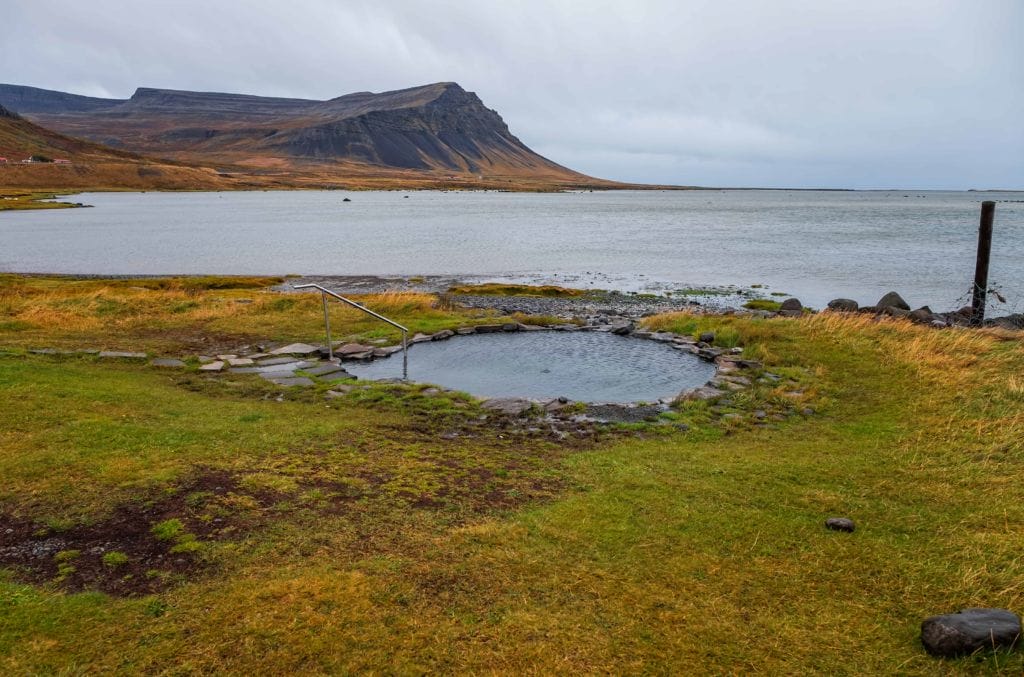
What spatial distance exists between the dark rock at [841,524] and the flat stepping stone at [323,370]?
13.3 m

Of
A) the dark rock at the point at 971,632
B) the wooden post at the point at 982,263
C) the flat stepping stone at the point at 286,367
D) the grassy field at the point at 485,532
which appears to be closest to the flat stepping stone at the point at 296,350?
the flat stepping stone at the point at 286,367

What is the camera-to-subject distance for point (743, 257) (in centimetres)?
6397

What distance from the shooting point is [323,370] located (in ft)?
59.5

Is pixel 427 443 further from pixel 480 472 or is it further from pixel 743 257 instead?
pixel 743 257

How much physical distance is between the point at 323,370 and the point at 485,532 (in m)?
10.9

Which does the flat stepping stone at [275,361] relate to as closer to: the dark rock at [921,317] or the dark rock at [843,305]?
the dark rock at [921,317]

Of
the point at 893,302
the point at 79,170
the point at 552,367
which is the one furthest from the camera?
the point at 79,170

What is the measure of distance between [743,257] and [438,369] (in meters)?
52.2

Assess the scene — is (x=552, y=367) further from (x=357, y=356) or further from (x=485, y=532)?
(x=485, y=532)

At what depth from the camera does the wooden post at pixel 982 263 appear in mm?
26609

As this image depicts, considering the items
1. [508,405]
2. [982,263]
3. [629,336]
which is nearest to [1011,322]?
[982,263]

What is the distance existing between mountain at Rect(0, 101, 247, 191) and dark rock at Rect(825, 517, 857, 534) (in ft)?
599

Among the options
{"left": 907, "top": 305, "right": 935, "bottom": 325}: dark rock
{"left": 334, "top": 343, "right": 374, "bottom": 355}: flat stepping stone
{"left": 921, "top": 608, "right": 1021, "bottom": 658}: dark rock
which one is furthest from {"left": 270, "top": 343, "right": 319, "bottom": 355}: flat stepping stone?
{"left": 907, "top": 305, "right": 935, "bottom": 325}: dark rock

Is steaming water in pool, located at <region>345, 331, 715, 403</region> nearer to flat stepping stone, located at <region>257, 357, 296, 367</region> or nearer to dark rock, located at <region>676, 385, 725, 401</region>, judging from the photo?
dark rock, located at <region>676, 385, 725, 401</region>
